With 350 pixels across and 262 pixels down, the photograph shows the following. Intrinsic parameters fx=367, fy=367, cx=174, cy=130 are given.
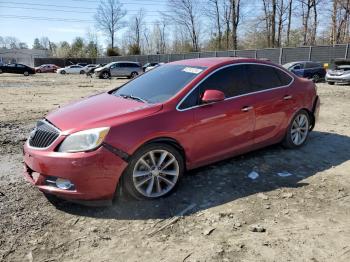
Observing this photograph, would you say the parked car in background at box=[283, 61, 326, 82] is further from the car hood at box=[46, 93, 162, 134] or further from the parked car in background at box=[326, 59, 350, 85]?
the car hood at box=[46, 93, 162, 134]

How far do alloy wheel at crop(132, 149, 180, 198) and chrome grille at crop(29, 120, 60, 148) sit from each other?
3.28 ft

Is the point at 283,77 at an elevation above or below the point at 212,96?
above

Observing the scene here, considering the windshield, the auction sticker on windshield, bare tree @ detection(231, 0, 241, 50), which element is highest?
bare tree @ detection(231, 0, 241, 50)

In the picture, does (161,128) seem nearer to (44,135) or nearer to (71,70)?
(44,135)

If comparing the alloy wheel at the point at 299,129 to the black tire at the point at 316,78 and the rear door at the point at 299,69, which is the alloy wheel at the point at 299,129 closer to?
the rear door at the point at 299,69

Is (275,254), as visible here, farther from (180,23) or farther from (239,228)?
(180,23)

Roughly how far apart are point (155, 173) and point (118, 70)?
32.4 metres

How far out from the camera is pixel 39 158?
4.10 meters

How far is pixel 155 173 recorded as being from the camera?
4430 millimetres

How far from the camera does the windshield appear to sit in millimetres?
4883

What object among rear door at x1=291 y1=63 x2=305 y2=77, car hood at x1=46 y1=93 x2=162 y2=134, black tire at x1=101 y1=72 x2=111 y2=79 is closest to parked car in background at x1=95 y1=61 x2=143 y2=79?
black tire at x1=101 y1=72 x2=111 y2=79

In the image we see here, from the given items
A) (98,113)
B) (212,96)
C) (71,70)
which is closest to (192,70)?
(212,96)

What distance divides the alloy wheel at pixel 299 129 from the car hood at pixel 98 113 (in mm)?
2930

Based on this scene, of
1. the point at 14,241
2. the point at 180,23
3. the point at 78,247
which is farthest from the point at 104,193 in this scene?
the point at 180,23
